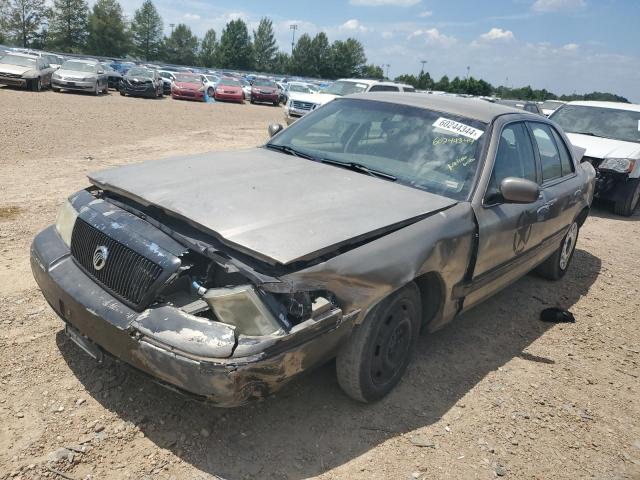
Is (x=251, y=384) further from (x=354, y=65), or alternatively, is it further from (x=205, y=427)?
(x=354, y=65)

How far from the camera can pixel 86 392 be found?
2.84 meters

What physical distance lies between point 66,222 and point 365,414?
2.11 metres

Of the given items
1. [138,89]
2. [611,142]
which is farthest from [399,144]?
[138,89]

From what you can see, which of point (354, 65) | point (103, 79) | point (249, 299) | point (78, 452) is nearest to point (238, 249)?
point (249, 299)

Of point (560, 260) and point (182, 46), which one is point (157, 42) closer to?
point (182, 46)

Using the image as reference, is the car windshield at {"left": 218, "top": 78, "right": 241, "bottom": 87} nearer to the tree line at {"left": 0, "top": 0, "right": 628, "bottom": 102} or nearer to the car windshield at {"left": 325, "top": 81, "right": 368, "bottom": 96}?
the car windshield at {"left": 325, "top": 81, "right": 368, "bottom": 96}

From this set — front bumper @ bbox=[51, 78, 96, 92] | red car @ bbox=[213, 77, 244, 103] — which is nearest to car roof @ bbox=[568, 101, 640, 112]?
→ front bumper @ bbox=[51, 78, 96, 92]

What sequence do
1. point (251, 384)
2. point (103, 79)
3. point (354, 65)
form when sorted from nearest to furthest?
point (251, 384), point (103, 79), point (354, 65)

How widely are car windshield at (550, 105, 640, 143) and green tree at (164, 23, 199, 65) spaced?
9408cm

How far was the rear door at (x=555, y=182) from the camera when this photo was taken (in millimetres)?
4285

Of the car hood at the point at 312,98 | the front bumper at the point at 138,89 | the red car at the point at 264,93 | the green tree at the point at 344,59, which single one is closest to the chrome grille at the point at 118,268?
the car hood at the point at 312,98

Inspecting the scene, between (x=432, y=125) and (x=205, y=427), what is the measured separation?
98.9 inches

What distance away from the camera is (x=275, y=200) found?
287 centimetres

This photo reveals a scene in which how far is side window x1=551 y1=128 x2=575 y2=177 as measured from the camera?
4.78m
